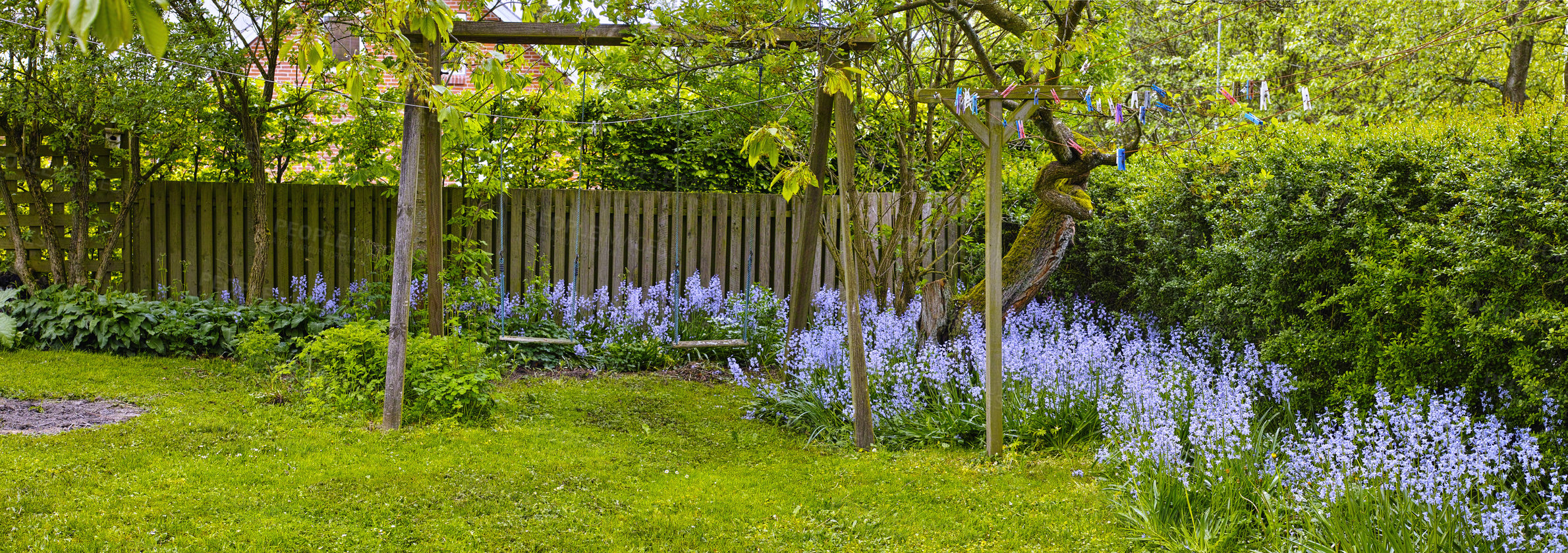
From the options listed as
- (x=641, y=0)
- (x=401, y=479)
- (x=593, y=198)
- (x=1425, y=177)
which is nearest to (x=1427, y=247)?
(x=1425, y=177)

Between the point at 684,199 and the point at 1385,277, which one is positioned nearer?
the point at 1385,277

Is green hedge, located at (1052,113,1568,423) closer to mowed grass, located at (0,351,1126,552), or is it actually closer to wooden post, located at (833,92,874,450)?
mowed grass, located at (0,351,1126,552)

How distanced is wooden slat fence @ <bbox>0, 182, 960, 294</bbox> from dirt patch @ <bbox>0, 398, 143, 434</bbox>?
2.67 meters

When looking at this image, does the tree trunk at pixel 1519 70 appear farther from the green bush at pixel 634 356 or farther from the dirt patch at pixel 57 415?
the dirt patch at pixel 57 415

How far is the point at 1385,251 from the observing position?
378cm

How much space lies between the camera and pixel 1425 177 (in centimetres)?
386

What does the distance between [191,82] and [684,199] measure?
12.2 feet

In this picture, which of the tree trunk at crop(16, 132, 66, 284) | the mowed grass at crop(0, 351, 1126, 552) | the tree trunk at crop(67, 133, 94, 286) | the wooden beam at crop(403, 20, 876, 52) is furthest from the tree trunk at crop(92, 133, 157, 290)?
the wooden beam at crop(403, 20, 876, 52)

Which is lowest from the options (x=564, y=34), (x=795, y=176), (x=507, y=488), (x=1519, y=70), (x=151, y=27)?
(x=507, y=488)

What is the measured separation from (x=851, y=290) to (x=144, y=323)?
17.5 ft

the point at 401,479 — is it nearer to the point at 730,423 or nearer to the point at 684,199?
the point at 730,423

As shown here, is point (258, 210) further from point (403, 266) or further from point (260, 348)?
point (403, 266)

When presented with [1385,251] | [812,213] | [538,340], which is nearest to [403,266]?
[538,340]

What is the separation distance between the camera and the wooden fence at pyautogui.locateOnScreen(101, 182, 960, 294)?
25.8ft
